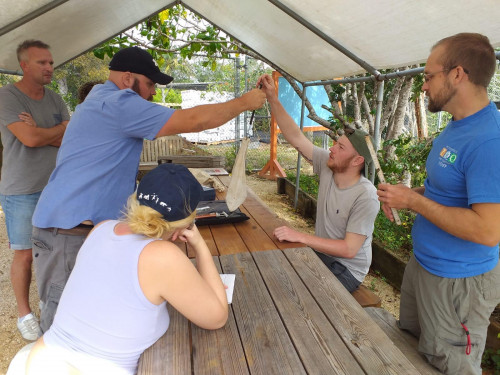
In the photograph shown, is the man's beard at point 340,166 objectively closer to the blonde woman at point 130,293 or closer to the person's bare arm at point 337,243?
the person's bare arm at point 337,243

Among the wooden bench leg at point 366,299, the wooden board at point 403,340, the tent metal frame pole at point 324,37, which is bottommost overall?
the wooden board at point 403,340

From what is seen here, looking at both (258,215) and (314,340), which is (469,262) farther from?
(258,215)

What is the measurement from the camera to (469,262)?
1.62 m

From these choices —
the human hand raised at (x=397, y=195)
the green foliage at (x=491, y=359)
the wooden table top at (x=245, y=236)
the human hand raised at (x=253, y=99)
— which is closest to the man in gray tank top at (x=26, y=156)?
the wooden table top at (x=245, y=236)

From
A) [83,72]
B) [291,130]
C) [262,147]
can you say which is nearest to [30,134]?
[291,130]

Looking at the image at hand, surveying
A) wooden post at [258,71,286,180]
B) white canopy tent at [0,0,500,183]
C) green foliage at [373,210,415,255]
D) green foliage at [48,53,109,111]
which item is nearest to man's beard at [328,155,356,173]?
white canopy tent at [0,0,500,183]

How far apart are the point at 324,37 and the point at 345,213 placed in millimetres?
1525

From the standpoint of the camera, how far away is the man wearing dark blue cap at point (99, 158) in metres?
1.70

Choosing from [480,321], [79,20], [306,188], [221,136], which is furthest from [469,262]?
[221,136]

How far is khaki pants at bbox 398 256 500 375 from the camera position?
162 centimetres

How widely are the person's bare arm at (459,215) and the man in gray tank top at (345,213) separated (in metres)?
0.57

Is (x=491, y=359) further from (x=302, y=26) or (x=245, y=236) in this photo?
(x=302, y=26)

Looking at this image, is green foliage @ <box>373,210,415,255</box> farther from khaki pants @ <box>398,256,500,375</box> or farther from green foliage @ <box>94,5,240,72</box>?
green foliage @ <box>94,5,240,72</box>

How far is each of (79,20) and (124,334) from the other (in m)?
3.08
